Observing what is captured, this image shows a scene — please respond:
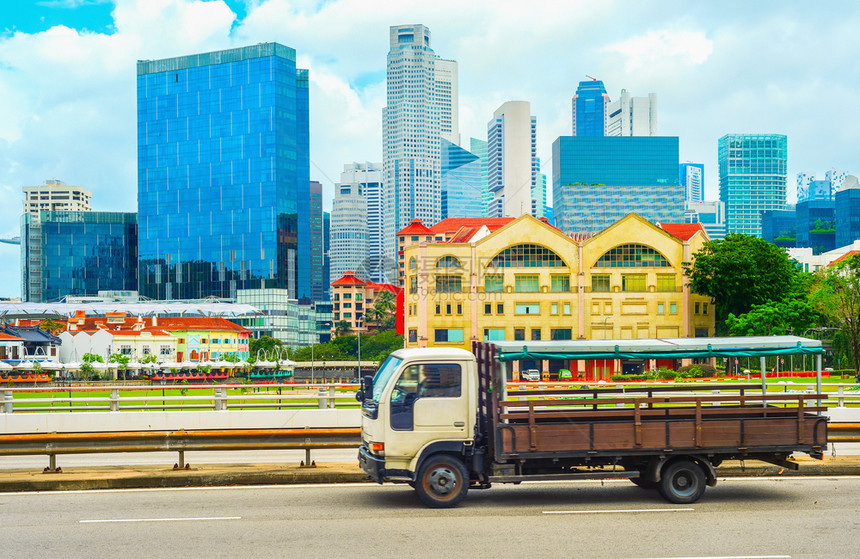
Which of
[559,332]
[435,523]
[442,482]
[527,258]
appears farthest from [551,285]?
[435,523]

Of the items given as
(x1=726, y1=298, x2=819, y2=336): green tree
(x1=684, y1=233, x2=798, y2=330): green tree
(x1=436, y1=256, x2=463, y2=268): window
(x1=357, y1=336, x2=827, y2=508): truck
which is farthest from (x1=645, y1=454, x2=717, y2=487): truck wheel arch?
(x1=436, y1=256, x2=463, y2=268): window

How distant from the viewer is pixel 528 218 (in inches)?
3524

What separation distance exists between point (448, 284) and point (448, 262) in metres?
2.42

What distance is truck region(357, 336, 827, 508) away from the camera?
13.4m

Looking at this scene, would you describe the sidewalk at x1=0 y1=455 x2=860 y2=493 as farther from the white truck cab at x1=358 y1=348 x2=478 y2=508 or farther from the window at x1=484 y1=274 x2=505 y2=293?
the window at x1=484 y1=274 x2=505 y2=293

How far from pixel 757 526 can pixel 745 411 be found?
2.20m

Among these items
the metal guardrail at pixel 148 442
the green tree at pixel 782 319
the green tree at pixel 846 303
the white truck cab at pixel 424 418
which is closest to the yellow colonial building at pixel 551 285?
the green tree at pixel 782 319

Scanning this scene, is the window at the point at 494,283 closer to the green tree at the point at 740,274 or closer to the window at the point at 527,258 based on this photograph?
the window at the point at 527,258

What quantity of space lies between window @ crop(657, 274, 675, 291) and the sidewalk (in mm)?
74924

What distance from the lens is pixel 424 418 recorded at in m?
13.4

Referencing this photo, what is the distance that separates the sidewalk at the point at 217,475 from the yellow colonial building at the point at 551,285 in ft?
238

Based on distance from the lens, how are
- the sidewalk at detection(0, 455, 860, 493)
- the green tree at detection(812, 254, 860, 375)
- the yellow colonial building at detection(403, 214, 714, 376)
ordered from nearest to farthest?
the sidewalk at detection(0, 455, 860, 493) < the green tree at detection(812, 254, 860, 375) < the yellow colonial building at detection(403, 214, 714, 376)

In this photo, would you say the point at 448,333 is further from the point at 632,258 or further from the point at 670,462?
the point at 670,462

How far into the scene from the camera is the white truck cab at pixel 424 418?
527 inches
